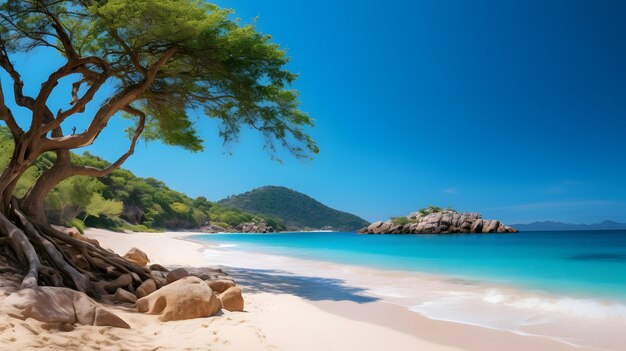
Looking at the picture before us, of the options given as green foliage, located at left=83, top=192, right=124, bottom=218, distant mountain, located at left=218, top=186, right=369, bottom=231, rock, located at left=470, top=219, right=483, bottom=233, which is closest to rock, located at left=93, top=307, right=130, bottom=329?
green foliage, located at left=83, top=192, right=124, bottom=218

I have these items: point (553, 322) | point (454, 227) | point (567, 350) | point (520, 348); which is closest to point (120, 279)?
point (520, 348)

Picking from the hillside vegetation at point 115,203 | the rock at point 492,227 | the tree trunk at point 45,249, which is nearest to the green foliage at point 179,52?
the tree trunk at point 45,249

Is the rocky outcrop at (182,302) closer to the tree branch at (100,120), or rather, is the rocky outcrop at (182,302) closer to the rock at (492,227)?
the tree branch at (100,120)

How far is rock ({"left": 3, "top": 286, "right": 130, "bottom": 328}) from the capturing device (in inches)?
154

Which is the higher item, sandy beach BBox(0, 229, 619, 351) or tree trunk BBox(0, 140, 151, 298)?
tree trunk BBox(0, 140, 151, 298)

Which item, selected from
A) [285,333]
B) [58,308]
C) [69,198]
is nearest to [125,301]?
[58,308]

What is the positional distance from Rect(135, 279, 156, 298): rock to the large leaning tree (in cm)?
47

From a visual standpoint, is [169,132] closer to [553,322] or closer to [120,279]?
[120,279]

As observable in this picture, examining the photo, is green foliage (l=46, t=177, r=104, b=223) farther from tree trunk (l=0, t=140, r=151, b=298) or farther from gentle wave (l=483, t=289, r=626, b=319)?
gentle wave (l=483, t=289, r=626, b=319)

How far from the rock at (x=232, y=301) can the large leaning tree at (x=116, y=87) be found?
1985mm

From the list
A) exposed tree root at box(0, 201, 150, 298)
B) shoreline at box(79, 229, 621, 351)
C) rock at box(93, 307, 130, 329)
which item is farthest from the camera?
exposed tree root at box(0, 201, 150, 298)

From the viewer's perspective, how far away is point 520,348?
4547 mm

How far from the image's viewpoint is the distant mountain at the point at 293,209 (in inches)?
6531

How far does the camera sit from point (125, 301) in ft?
19.9
